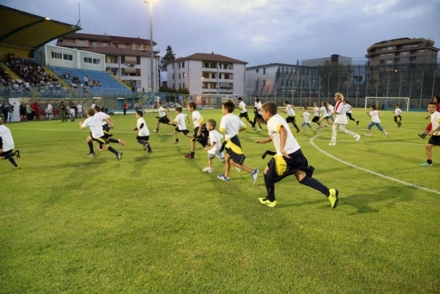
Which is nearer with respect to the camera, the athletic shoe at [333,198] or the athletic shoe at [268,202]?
the athletic shoe at [333,198]

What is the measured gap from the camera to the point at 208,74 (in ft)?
263

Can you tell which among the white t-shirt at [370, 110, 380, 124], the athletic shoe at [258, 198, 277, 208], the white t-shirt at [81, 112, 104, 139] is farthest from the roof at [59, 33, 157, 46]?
the athletic shoe at [258, 198, 277, 208]

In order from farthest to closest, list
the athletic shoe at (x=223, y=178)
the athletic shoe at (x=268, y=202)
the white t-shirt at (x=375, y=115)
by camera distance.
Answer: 1. the white t-shirt at (x=375, y=115)
2. the athletic shoe at (x=223, y=178)
3. the athletic shoe at (x=268, y=202)

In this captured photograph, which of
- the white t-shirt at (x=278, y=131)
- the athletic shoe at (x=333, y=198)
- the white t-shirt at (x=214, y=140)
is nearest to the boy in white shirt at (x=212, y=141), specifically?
the white t-shirt at (x=214, y=140)

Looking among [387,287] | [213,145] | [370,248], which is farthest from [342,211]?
[213,145]

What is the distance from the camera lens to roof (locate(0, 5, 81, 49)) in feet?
106

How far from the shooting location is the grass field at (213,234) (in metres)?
3.23

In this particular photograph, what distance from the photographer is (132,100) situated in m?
46.6

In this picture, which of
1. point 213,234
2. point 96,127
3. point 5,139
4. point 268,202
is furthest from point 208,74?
point 213,234

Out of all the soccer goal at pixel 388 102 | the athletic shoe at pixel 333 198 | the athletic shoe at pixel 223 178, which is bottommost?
the athletic shoe at pixel 223 178

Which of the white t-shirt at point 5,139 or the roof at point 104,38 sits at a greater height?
the roof at point 104,38

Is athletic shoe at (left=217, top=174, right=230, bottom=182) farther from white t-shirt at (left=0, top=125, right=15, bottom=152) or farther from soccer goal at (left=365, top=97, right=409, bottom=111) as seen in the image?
soccer goal at (left=365, top=97, right=409, bottom=111)

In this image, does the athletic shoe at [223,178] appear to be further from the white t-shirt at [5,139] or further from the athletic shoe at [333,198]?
the white t-shirt at [5,139]

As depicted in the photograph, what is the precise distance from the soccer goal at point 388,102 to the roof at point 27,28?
45.8 meters
